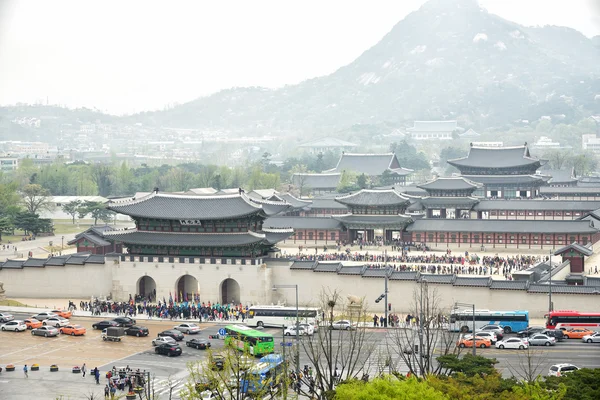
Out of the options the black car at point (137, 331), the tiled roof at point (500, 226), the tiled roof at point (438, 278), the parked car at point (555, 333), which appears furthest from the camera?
the tiled roof at point (500, 226)

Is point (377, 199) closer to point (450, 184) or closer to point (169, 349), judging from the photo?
point (450, 184)

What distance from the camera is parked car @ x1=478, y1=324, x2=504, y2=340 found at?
40781 mm

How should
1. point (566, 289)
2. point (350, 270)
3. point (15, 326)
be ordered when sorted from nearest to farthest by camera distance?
point (566, 289)
point (15, 326)
point (350, 270)

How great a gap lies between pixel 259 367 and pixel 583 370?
36.3ft

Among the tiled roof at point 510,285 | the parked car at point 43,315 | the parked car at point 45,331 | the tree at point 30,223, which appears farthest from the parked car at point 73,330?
the tree at point 30,223

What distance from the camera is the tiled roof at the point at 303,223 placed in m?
76.4

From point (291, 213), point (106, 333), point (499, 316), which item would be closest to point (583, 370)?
point (499, 316)

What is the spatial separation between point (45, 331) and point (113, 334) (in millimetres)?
3623

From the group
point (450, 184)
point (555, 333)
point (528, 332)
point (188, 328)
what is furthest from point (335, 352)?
point (450, 184)

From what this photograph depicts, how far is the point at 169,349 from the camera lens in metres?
38.8

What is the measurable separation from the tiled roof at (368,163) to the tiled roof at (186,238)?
2778 inches

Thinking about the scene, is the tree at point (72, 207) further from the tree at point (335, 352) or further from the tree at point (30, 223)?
the tree at point (335, 352)

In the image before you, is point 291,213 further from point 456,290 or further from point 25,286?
point 456,290

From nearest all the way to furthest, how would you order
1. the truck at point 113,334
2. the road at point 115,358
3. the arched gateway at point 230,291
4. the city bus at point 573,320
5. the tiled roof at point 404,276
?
the road at point 115,358
the city bus at point 573,320
the truck at point 113,334
the tiled roof at point 404,276
the arched gateway at point 230,291
